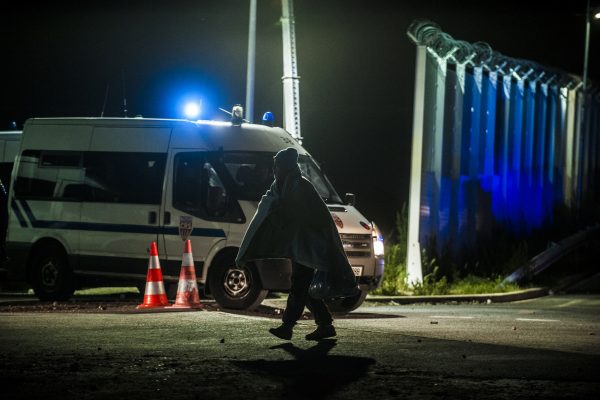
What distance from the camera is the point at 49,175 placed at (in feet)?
56.7

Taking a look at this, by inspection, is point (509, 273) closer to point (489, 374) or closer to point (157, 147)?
point (157, 147)

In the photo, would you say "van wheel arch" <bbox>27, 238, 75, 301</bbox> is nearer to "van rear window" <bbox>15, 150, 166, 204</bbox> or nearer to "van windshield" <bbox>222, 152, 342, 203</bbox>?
"van rear window" <bbox>15, 150, 166, 204</bbox>

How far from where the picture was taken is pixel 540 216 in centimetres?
3091

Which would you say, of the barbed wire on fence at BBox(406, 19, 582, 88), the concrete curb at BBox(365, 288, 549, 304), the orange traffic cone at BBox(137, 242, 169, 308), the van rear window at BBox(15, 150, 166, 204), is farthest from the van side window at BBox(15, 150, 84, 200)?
the barbed wire on fence at BBox(406, 19, 582, 88)

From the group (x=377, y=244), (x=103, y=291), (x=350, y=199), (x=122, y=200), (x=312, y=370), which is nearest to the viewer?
(x=312, y=370)

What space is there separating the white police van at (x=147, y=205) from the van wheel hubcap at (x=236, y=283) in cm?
1

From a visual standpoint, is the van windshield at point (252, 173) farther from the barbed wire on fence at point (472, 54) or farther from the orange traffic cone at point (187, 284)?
the barbed wire on fence at point (472, 54)

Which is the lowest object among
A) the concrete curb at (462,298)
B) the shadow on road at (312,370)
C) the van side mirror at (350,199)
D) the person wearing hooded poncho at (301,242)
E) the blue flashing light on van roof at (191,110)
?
the shadow on road at (312,370)

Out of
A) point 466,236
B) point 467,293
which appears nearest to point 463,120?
point 466,236

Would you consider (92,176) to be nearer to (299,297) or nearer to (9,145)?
(9,145)

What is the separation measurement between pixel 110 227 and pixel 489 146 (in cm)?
1202

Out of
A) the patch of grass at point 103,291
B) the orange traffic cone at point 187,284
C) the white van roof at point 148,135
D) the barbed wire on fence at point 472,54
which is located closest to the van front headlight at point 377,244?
the white van roof at point 148,135

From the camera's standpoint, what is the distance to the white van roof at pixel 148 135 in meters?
16.0

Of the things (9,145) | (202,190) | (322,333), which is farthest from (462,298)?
(322,333)
